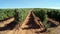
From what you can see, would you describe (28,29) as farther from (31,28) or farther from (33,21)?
(33,21)

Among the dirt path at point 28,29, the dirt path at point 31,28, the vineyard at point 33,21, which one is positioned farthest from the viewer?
the vineyard at point 33,21

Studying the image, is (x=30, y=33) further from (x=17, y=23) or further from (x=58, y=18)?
(x=58, y=18)

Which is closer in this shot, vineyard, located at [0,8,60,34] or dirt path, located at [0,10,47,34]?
dirt path, located at [0,10,47,34]

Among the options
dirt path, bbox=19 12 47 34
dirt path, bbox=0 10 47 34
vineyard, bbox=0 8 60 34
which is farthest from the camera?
vineyard, bbox=0 8 60 34

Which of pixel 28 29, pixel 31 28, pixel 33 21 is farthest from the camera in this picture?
pixel 33 21

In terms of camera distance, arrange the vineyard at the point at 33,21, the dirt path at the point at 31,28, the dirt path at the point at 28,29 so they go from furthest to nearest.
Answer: the vineyard at the point at 33,21
the dirt path at the point at 31,28
the dirt path at the point at 28,29

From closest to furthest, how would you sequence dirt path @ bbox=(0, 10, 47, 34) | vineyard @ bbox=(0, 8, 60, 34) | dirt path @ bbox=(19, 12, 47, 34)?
dirt path @ bbox=(0, 10, 47, 34)
dirt path @ bbox=(19, 12, 47, 34)
vineyard @ bbox=(0, 8, 60, 34)

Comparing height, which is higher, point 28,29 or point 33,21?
point 28,29

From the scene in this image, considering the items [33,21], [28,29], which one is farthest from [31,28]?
[33,21]

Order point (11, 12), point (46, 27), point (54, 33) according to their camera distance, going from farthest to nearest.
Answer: point (11, 12) → point (46, 27) → point (54, 33)

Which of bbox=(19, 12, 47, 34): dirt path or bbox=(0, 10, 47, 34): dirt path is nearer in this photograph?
bbox=(0, 10, 47, 34): dirt path

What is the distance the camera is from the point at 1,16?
44500 millimetres

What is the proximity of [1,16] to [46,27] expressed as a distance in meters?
20.5

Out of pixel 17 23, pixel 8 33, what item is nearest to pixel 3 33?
pixel 8 33
